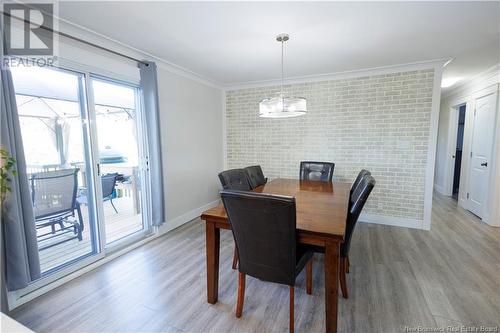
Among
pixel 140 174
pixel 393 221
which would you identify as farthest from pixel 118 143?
pixel 393 221

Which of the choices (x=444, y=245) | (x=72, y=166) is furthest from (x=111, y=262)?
(x=444, y=245)

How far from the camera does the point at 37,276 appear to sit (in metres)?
1.92

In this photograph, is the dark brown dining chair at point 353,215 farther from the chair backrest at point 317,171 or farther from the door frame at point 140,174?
the door frame at point 140,174

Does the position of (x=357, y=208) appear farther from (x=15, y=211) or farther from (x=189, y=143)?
(x=189, y=143)

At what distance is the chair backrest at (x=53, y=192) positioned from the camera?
2127mm

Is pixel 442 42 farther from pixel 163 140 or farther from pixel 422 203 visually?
pixel 163 140

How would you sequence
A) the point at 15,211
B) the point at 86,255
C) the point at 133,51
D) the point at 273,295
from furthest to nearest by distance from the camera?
1. the point at 133,51
2. the point at 86,255
3. the point at 273,295
4. the point at 15,211

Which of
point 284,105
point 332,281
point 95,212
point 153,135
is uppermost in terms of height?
point 284,105

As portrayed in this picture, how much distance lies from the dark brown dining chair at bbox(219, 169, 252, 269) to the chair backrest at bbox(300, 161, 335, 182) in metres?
1.10

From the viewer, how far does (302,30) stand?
2238 millimetres

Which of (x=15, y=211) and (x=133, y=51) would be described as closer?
(x=15, y=211)

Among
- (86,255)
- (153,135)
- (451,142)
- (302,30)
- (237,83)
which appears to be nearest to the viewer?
(302,30)

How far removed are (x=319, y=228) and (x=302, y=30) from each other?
72.5 inches

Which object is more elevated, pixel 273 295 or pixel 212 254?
pixel 212 254
